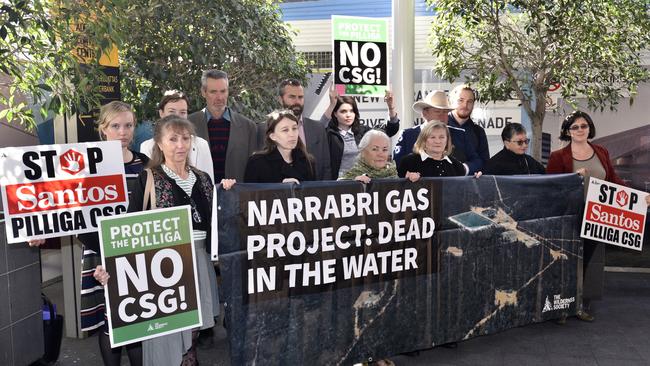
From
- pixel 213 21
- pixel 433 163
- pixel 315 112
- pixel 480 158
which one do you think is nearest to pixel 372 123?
pixel 315 112

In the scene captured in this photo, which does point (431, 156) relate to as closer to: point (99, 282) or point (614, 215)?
point (614, 215)

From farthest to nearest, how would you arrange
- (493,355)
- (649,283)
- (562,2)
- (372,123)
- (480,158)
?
(372,123) < (649,283) < (562,2) < (480,158) < (493,355)

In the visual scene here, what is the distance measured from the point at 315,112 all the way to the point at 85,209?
9.05m

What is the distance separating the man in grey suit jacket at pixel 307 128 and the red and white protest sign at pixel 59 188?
1.73 meters

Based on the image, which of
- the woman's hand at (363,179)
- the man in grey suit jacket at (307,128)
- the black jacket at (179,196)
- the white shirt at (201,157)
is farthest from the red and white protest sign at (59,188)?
the man in grey suit jacket at (307,128)

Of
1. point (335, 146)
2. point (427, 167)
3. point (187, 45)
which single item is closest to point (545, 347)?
point (427, 167)

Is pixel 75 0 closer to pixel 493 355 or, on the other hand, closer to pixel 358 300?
pixel 358 300

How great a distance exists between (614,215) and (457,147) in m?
1.46

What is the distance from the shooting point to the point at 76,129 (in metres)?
5.69

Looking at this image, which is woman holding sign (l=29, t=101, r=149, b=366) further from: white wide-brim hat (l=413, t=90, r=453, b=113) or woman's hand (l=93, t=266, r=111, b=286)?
white wide-brim hat (l=413, t=90, r=453, b=113)

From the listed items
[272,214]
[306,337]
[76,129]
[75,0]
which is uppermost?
[75,0]

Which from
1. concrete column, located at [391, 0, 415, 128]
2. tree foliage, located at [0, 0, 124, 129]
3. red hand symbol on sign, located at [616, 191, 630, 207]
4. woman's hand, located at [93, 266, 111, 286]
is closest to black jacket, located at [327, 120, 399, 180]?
concrete column, located at [391, 0, 415, 128]

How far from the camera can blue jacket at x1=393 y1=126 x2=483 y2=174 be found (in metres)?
5.94

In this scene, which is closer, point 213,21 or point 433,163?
point 433,163
